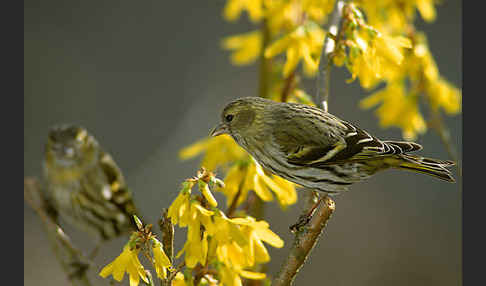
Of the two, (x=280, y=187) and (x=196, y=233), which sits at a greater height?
(x=280, y=187)

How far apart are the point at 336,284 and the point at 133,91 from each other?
3260 mm

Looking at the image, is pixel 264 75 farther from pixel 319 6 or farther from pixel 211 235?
pixel 211 235

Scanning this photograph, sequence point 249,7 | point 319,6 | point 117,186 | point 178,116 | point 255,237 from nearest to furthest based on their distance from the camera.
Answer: point 255,237 → point 319,6 → point 249,7 → point 117,186 → point 178,116

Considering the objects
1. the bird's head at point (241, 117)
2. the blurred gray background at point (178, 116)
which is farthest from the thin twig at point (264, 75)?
the blurred gray background at point (178, 116)

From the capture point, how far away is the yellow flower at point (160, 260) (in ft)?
6.56

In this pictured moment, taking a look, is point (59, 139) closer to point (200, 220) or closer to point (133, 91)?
point (200, 220)

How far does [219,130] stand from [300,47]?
0.55 m

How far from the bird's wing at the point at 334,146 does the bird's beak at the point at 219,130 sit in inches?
12.9

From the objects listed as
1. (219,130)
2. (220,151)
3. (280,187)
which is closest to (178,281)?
(280,187)

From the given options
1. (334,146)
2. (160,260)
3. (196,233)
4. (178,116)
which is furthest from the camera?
(178,116)

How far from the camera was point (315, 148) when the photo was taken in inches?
108

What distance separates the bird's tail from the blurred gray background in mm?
2862

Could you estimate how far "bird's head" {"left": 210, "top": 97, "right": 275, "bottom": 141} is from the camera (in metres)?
2.89

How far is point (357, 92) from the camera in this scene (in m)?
7.25
